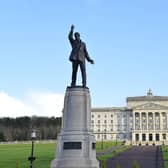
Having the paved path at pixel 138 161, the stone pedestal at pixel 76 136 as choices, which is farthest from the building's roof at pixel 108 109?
the stone pedestal at pixel 76 136

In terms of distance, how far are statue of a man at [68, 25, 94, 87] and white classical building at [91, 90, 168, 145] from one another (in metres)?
157

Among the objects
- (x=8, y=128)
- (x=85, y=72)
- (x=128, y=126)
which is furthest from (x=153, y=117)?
(x=85, y=72)

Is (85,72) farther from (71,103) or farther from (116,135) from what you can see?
(116,135)

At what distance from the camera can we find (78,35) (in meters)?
25.2

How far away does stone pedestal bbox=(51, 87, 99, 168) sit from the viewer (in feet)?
74.7

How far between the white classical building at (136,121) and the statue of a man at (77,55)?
157 m

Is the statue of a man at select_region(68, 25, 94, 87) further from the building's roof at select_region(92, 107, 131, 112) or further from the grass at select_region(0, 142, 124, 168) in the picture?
the building's roof at select_region(92, 107, 131, 112)

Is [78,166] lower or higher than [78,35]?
lower

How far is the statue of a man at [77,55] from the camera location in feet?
80.9

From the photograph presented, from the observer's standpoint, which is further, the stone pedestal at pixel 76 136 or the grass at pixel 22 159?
the grass at pixel 22 159

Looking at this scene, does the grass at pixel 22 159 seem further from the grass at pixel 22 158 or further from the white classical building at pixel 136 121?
the white classical building at pixel 136 121

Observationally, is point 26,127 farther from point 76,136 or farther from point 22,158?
point 76,136

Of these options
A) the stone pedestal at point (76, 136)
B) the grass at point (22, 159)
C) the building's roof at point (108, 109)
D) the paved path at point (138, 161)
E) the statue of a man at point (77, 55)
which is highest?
the building's roof at point (108, 109)

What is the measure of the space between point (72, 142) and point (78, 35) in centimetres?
672
